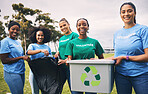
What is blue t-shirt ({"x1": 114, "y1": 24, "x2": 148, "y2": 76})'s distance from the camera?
5.04 ft

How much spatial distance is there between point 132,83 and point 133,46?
47cm

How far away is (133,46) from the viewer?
1557mm

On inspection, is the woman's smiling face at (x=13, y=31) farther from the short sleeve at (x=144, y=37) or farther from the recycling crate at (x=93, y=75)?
the short sleeve at (x=144, y=37)

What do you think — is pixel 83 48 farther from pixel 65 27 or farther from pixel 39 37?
pixel 39 37

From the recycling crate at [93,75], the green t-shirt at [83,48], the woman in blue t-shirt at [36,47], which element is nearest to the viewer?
the recycling crate at [93,75]

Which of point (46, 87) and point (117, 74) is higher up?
point (117, 74)

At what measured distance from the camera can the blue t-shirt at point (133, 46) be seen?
60.5 inches

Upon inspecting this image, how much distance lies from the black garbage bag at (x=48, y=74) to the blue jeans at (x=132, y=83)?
925mm

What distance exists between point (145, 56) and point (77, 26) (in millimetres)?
1012

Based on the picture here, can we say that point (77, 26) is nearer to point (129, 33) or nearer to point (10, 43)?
point (129, 33)

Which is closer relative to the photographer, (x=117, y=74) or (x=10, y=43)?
(x=117, y=74)

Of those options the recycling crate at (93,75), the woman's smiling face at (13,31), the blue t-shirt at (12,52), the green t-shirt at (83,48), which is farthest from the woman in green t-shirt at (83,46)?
the woman's smiling face at (13,31)

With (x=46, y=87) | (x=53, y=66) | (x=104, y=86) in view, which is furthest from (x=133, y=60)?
(x=46, y=87)

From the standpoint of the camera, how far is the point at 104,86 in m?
1.66
